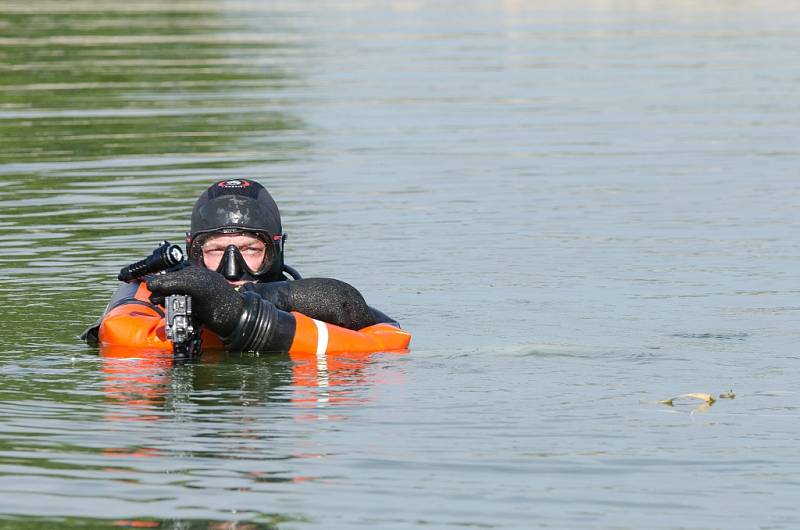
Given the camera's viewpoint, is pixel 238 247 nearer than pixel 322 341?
No

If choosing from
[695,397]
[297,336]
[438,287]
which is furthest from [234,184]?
[695,397]

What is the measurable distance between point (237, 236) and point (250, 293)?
71 cm

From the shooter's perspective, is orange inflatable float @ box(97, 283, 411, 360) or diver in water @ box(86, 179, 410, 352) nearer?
diver in water @ box(86, 179, 410, 352)

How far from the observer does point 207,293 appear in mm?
9586

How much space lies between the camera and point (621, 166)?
19250mm

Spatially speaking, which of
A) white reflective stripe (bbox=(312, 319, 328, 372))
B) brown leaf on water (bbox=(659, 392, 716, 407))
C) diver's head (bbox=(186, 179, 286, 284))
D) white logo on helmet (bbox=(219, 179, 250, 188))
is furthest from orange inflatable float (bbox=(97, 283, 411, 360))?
brown leaf on water (bbox=(659, 392, 716, 407))

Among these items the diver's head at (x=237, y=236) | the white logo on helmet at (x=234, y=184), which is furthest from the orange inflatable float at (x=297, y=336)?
the white logo on helmet at (x=234, y=184)

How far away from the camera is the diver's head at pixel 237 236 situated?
10562mm

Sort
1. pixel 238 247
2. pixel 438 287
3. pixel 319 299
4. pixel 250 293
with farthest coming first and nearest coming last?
pixel 438 287
pixel 238 247
pixel 319 299
pixel 250 293

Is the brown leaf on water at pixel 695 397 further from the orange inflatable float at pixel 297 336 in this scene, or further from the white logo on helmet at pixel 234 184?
the white logo on helmet at pixel 234 184

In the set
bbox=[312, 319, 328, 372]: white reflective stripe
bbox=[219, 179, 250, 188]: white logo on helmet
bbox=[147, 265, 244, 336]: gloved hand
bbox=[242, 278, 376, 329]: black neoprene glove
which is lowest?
bbox=[312, 319, 328, 372]: white reflective stripe

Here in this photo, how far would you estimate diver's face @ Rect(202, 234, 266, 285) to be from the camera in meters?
10.6

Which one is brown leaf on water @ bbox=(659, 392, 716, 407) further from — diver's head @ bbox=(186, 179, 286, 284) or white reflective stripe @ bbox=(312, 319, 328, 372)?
diver's head @ bbox=(186, 179, 286, 284)

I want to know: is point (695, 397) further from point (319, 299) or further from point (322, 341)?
point (319, 299)
